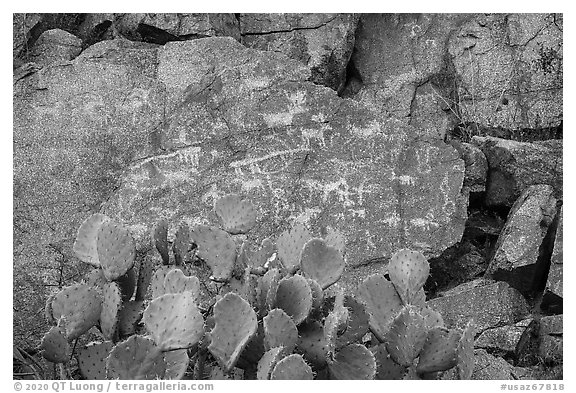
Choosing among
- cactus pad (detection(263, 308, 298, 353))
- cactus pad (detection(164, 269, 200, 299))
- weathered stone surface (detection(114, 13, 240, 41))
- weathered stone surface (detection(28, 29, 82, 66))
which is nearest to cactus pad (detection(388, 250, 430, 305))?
cactus pad (detection(263, 308, 298, 353))

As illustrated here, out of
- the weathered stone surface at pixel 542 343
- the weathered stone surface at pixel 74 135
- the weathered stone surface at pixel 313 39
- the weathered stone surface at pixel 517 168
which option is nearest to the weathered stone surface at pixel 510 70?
the weathered stone surface at pixel 517 168

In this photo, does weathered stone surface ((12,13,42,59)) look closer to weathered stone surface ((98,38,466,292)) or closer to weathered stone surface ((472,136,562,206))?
weathered stone surface ((98,38,466,292))

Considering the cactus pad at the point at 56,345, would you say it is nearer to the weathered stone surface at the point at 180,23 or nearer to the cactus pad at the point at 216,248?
the cactus pad at the point at 216,248

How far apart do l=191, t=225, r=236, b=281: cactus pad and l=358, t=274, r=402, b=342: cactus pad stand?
0.52 metres

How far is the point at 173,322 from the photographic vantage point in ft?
9.70

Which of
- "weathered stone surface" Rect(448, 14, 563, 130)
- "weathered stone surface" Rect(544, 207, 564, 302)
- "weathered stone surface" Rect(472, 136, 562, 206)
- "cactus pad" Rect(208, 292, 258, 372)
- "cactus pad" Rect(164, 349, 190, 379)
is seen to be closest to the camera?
"cactus pad" Rect(208, 292, 258, 372)

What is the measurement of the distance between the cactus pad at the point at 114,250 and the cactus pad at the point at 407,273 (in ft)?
3.17

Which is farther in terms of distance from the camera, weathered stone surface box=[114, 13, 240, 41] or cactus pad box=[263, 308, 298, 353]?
weathered stone surface box=[114, 13, 240, 41]

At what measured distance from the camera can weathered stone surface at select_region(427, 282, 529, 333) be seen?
4789 mm

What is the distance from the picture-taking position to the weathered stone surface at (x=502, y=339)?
4.59 metres

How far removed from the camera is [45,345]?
3312 mm

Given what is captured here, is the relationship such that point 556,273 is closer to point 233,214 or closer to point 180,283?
point 233,214
